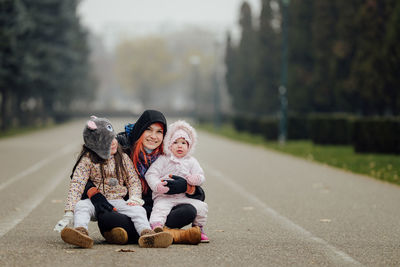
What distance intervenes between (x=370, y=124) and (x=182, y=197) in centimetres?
1602

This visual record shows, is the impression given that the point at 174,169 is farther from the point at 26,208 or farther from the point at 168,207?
the point at 26,208

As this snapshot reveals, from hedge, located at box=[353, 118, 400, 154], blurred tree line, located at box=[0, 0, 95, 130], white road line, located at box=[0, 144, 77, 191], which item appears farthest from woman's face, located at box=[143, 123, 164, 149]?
blurred tree line, located at box=[0, 0, 95, 130]

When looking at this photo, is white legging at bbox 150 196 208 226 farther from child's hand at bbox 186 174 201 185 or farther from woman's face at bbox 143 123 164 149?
woman's face at bbox 143 123 164 149

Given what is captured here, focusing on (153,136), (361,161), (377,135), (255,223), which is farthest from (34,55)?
(153,136)

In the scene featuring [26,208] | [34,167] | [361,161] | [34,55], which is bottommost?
[361,161]

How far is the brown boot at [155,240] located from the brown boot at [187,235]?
1.07ft

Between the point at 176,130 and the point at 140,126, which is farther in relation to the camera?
the point at 140,126

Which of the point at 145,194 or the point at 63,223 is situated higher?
the point at 145,194

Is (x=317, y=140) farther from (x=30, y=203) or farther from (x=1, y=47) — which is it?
(x=30, y=203)

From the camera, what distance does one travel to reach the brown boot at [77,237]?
6.99 m

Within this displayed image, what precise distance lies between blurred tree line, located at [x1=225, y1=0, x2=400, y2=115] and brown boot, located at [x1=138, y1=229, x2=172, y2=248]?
69.2 ft

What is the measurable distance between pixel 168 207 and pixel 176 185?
27cm

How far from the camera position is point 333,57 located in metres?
35.4

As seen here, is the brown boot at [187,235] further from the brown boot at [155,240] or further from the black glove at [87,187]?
the black glove at [87,187]
